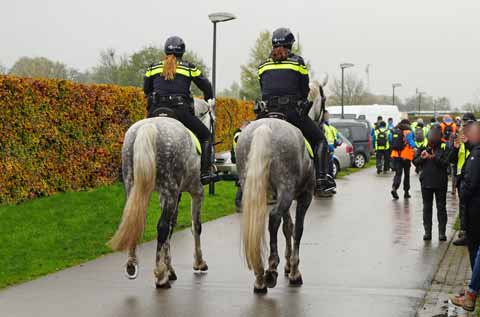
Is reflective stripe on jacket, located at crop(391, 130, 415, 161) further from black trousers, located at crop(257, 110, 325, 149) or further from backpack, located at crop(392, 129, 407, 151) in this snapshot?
black trousers, located at crop(257, 110, 325, 149)

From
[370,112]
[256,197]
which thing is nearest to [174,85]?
[256,197]

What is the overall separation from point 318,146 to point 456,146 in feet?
9.91

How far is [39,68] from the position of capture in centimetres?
6009

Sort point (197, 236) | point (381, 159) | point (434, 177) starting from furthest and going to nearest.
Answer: point (381, 159) → point (434, 177) → point (197, 236)

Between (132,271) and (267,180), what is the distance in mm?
1934

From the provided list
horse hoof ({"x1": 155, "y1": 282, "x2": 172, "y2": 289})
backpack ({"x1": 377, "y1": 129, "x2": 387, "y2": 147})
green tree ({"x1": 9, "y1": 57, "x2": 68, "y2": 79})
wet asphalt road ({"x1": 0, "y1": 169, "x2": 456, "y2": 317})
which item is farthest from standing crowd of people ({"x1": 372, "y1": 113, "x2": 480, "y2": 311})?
green tree ({"x1": 9, "y1": 57, "x2": 68, "y2": 79})

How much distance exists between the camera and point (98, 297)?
8.29 metres

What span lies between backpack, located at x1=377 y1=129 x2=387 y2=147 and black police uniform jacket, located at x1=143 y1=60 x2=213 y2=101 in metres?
21.1

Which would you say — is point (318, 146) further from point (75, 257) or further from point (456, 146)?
point (75, 257)

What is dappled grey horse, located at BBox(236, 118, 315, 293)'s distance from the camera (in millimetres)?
8141

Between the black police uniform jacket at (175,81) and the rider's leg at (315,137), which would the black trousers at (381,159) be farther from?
the black police uniform jacket at (175,81)

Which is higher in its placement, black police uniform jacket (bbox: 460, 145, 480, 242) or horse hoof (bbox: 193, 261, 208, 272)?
black police uniform jacket (bbox: 460, 145, 480, 242)

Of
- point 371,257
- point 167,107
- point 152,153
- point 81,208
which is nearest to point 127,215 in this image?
point 152,153

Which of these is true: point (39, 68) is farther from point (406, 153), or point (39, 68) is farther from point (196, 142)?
point (196, 142)
